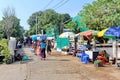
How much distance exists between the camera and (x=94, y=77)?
47.9 feet

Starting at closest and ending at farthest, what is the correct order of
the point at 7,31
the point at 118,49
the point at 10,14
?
the point at 118,49 < the point at 7,31 < the point at 10,14

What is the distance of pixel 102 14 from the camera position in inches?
880

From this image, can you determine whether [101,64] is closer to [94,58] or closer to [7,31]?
[94,58]

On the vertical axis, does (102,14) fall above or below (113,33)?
above

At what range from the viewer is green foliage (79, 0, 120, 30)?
18.2 metres

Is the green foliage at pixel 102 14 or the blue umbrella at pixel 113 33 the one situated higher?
the green foliage at pixel 102 14

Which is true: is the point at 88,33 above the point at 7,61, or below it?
above

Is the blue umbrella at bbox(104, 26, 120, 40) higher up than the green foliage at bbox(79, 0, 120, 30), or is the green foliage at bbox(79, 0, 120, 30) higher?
the green foliage at bbox(79, 0, 120, 30)

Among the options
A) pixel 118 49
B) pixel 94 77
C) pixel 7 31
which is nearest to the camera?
pixel 94 77

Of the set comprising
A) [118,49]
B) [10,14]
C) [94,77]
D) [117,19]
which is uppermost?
[10,14]

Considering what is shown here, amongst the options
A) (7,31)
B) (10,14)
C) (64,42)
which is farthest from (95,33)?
(10,14)

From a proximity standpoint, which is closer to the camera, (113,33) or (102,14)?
(113,33)

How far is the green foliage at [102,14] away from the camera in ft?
59.6

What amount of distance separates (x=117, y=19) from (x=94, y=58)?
410 centimetres
